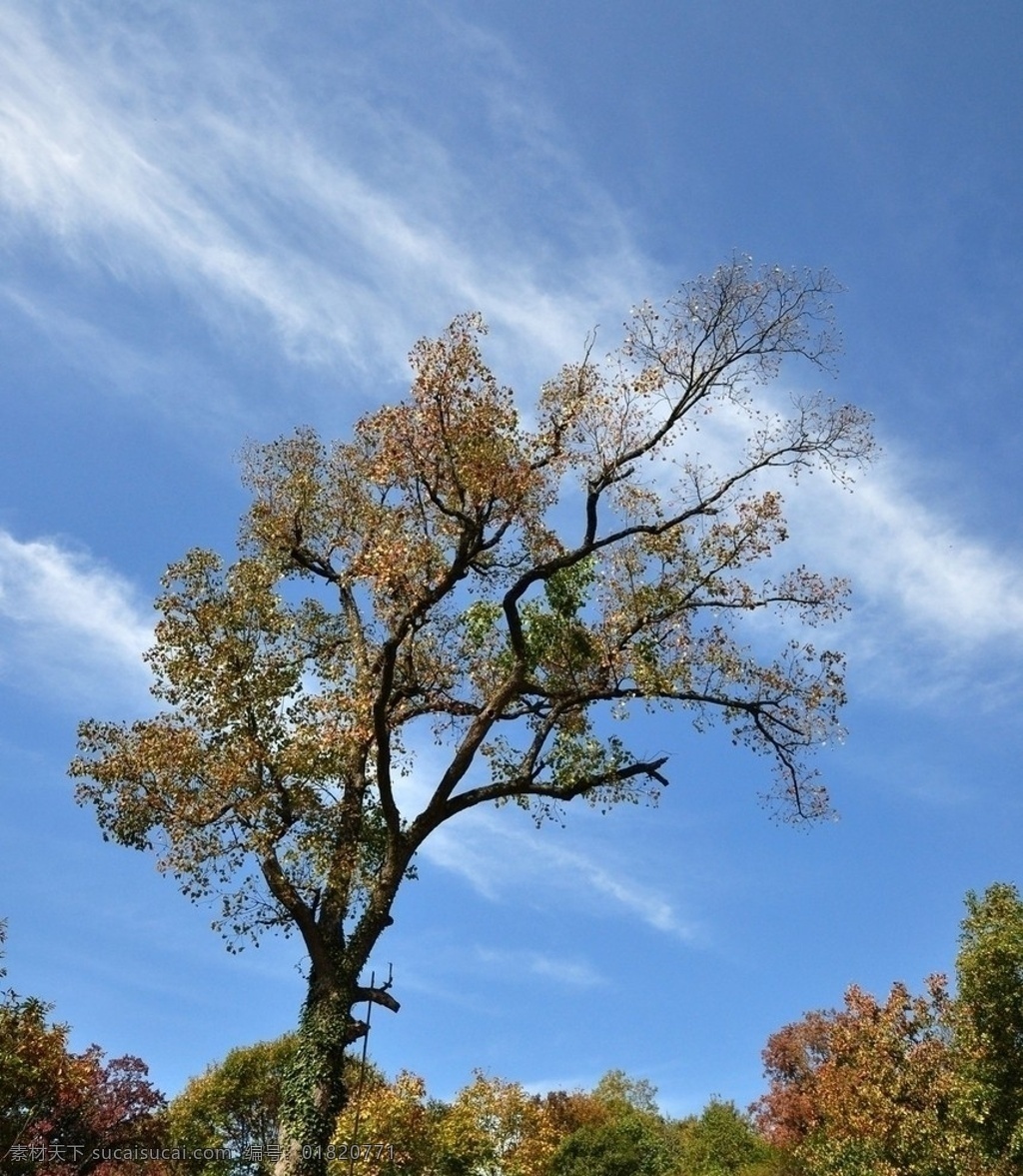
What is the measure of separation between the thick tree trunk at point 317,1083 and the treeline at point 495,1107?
0.53 meters

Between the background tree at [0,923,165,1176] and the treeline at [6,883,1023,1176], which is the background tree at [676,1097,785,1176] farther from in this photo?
the background tree at [0,923,165,1176]

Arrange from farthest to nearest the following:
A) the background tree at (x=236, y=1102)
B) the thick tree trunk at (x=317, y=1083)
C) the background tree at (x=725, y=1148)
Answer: the background tree at (x=725, y=1148)
the background tree at (x=236, y=1102)
the thick tree trunk at (x=317, y=1083)

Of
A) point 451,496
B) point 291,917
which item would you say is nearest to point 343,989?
point 291,917

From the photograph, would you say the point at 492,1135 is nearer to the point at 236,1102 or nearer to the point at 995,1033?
the point at 995,1033

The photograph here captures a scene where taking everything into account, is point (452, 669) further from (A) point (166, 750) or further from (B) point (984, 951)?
(B) point (984, 951)

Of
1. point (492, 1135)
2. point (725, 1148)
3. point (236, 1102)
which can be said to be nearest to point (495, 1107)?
point (492, 1135)

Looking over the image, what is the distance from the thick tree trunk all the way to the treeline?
0.53 m

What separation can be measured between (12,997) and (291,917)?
7449 millimetres

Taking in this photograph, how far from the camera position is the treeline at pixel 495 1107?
23188 mm

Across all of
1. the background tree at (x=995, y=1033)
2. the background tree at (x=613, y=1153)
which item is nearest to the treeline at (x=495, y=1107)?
the background tree at (x=995, y=1033)

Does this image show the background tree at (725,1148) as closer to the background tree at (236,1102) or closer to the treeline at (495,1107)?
the treeline at (495,1107)

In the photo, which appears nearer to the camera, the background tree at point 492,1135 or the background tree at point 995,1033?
the background tree at point 995,1033

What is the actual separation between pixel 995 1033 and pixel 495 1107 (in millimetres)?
12883

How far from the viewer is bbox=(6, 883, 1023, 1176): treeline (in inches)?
913
